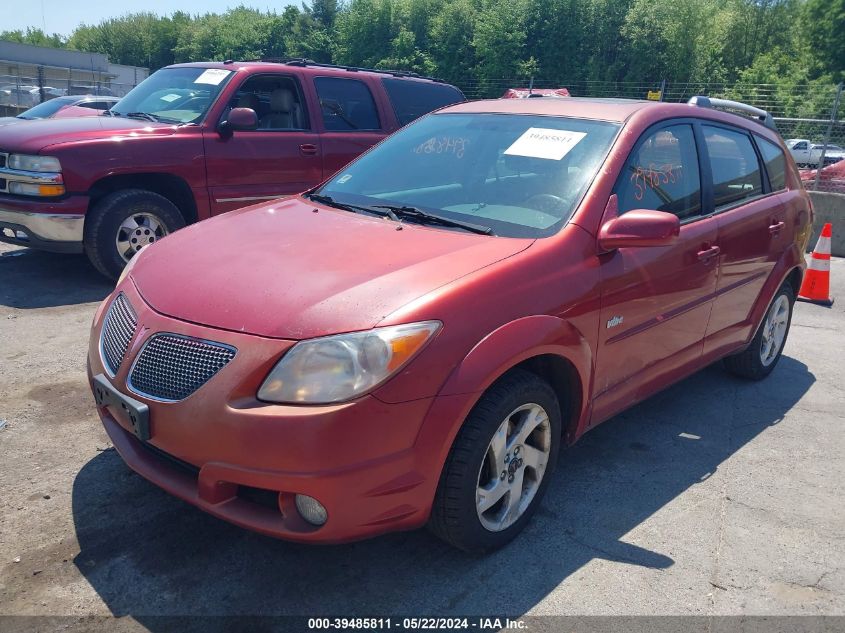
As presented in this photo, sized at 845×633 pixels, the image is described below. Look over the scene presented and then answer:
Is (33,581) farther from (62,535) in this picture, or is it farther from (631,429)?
(631,429)

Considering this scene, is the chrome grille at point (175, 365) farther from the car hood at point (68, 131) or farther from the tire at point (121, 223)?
the car hood at point (68, 131)

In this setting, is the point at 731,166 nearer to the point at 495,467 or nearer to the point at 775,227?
the point at 775,227

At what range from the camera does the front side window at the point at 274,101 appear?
22.5 ft

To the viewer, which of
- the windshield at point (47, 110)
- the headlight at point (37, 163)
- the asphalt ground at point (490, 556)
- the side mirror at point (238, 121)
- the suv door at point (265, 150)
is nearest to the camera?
the asphalt ground at point (490, 556)

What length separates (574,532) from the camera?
3082mm

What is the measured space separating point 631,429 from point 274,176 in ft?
14.0

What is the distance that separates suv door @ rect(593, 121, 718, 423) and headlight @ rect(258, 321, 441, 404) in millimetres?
1161

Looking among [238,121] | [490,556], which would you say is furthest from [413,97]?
[490,556]

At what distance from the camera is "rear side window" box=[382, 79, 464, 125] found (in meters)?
7.82

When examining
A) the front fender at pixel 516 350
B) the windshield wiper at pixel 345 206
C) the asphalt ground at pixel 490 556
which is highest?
the windshield wiper at pixel 345 206

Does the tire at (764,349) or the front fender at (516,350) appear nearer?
the front fender at (516,350)

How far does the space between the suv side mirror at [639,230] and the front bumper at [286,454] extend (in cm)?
118

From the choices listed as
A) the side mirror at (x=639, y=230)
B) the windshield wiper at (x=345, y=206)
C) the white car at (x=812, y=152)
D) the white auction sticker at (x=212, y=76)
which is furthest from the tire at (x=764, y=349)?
the white car at (x=812, y=152)

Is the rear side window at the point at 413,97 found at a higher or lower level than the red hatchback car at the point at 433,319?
higher
